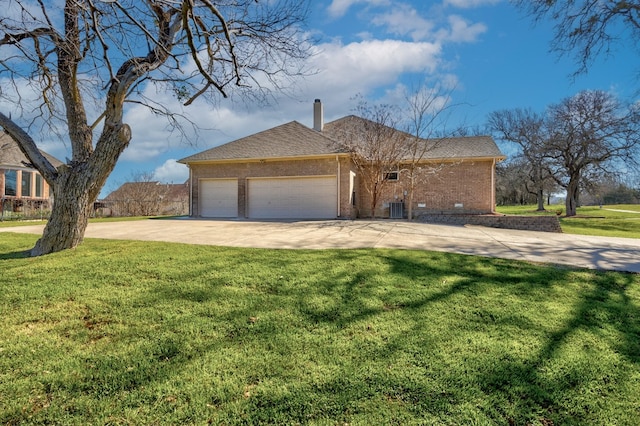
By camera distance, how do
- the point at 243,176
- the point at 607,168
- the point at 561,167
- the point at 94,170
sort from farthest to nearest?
the point at 561,167 → the point at 607,168 → the point at 243,176 → the point at 94,170

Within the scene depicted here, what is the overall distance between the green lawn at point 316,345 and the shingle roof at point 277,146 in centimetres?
1174

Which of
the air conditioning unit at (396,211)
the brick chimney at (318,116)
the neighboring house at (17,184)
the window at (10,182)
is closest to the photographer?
the air conditioning unit at (396,211)

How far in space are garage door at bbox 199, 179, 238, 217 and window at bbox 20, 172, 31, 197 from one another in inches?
803

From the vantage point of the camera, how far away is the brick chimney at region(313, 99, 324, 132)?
774 inches

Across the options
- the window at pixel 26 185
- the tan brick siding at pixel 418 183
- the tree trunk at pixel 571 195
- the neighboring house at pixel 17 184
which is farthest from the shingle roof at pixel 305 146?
the window at pixel 26 185

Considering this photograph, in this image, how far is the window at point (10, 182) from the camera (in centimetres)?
2579

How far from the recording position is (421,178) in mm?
16562

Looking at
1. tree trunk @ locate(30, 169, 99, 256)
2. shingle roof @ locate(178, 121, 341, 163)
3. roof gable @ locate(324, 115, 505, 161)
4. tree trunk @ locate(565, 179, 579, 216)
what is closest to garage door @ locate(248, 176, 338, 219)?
shingle roof @ locate(178, 121, 341, 163)

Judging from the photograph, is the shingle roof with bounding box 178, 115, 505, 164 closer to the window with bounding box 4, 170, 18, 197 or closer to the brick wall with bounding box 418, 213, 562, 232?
the brick wall with bounding box 418, 213, 562, 232

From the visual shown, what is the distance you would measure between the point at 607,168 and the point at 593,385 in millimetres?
29499

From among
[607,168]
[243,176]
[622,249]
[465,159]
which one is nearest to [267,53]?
[622,249]

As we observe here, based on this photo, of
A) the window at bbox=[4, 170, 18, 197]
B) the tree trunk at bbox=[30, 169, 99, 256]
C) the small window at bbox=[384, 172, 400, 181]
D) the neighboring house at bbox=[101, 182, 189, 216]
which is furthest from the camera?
the window at bbox=[4, 170, 18, 197]

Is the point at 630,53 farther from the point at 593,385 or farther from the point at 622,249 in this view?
the point at 593,385

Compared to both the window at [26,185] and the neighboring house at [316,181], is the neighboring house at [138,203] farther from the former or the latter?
the window at [26,185]
